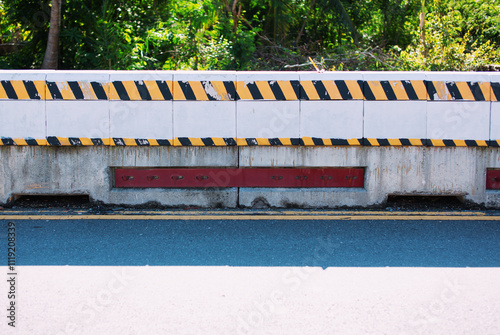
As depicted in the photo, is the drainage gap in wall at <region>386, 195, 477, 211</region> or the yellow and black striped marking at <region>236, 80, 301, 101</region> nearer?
the yellow and black striped marking at <region>236, 80, 301, 101</region>

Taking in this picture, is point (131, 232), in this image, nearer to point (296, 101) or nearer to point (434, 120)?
point (296, 101)

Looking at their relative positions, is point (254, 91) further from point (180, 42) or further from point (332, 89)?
point (180, 42)

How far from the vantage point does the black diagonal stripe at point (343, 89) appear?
257 inches

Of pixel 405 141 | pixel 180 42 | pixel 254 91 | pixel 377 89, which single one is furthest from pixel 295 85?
pixel 180 42

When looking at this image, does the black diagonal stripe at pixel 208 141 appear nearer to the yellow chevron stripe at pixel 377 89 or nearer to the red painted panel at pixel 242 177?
the red painted panel at pixel 242 177

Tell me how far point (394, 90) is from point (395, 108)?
217 mm

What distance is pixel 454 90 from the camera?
6500mm

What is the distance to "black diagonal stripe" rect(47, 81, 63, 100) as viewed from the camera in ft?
21.4

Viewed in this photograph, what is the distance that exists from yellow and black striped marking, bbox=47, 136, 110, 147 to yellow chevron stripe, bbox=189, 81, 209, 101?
121 centimetres

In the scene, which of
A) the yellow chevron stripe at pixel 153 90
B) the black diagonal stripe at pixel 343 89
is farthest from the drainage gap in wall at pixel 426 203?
the yellow chevron stripe at pixel 153 90

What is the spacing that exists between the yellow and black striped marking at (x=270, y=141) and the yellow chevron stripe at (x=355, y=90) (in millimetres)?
852

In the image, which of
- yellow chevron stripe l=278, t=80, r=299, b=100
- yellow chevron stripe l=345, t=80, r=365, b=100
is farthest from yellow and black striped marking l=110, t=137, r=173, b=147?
yellow chevron stripe l=345, t=80, r=365, b=100
